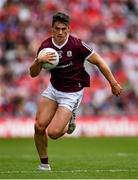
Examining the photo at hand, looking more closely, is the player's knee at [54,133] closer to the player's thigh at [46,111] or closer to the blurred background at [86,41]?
the player's thigh at [46,111]

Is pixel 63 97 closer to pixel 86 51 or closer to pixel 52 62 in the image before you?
pixel 52 62

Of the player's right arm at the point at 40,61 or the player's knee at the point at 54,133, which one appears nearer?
the player's right arm at the point at 40,61

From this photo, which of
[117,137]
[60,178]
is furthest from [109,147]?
[60,178]

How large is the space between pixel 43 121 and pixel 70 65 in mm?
1029

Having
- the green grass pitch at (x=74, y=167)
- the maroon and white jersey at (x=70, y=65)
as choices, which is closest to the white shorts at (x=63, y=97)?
the maroon and white jersey at (x=70, y=65)

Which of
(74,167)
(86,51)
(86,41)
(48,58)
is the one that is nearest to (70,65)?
(86,51)

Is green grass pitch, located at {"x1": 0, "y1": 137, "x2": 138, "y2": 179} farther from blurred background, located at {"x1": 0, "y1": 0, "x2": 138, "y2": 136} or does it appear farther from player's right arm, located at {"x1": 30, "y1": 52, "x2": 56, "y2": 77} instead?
blurred background, located at {"x1": 0, "y1": 0, "x2": 138, "y2": 136}

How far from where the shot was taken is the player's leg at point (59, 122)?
12.0 metres

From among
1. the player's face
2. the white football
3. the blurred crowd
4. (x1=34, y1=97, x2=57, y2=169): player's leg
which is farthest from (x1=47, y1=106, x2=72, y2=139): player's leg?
the blurred crowd

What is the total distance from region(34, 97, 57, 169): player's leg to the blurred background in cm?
1224

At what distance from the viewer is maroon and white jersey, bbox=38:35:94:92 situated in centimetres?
1209

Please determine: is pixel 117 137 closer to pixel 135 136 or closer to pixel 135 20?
pixel 135 136

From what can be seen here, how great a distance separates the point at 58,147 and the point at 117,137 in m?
3.76

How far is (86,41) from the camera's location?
27609 mm
